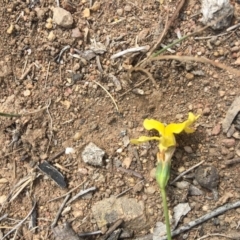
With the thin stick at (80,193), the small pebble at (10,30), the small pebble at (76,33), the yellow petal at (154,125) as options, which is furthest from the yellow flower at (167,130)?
the small pebble at (10,30)

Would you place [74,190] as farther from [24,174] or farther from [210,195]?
[210,195]

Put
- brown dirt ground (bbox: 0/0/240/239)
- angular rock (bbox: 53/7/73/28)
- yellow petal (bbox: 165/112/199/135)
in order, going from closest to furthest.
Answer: yellow petal (bbox: 165/112/199/135) < brown dirt ground (bbox: 0/0/240/239) < angular rock (bbox: 53/7/73/28)

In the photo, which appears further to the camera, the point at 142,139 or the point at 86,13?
the point at 86,13

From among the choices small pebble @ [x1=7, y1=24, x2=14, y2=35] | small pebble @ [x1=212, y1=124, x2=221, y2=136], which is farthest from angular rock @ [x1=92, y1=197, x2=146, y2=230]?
small pebble @ [x1=7, y1=24, x2=14, y2=35]

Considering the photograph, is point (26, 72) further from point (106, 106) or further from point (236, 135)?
point (236, 135)

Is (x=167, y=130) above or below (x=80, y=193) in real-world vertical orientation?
above

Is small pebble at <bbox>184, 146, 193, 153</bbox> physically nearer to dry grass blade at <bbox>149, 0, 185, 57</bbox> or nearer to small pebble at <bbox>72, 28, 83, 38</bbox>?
dry grass blade at <bbox>149, 0, 185, 57</bbox>

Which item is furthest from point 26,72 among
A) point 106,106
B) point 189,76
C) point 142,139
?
point 189,76

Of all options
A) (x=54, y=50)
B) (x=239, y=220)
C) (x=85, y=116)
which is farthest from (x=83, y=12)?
(x=239, y=220)
